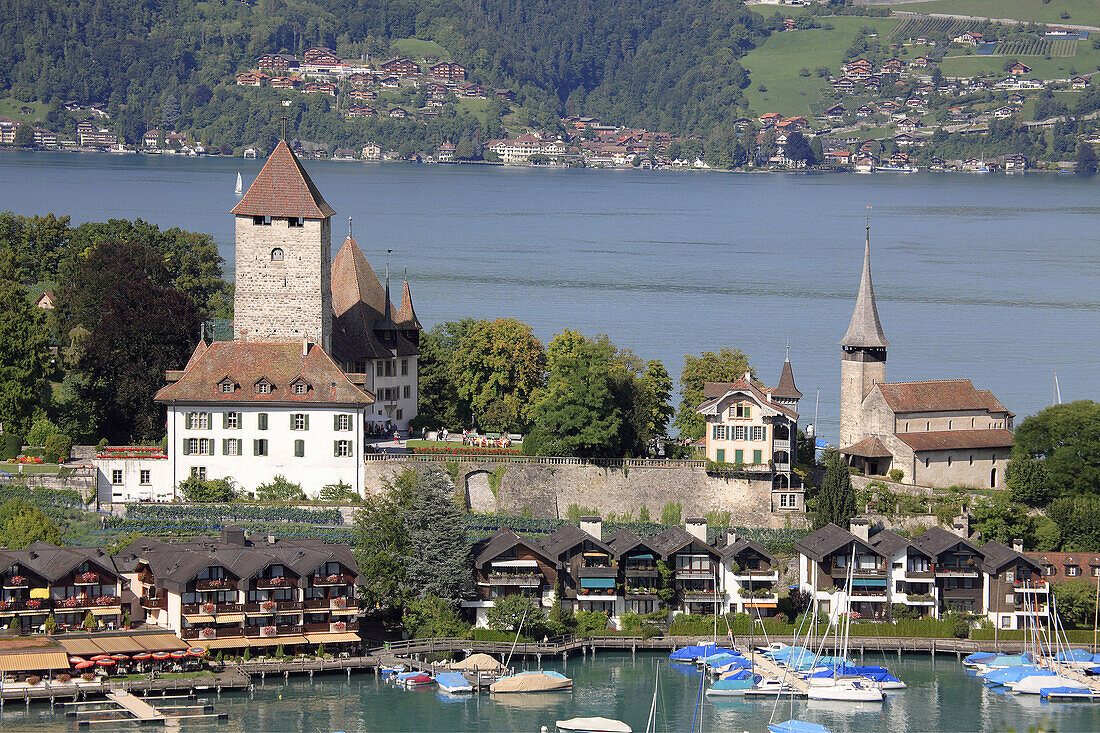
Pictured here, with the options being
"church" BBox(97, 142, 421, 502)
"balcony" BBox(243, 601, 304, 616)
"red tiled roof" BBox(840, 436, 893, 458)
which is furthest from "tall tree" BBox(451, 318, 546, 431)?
"balcony" BBox(243, 601, 304, 616)

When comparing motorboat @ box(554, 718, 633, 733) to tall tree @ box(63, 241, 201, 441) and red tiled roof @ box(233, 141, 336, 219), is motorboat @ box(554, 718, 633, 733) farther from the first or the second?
tall tree @ box(63, 241, 201, 441)

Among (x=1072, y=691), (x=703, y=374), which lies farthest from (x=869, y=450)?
(x=1072, y=691)

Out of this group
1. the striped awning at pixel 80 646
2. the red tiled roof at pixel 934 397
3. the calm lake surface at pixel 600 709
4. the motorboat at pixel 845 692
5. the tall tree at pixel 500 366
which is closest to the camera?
the calm lake surface at pixel 600 709

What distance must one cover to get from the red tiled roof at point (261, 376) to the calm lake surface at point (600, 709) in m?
14.8

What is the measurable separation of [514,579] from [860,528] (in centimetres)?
1330

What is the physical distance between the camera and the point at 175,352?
73.9 metres

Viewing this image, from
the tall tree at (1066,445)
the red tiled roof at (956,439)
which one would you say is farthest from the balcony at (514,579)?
the tall tree at (1066,445)

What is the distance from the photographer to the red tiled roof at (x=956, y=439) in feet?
232

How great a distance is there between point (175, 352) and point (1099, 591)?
37.9 metres

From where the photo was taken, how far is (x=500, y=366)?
75.4 metres

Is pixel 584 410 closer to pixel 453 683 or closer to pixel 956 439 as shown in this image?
pixel 956 439

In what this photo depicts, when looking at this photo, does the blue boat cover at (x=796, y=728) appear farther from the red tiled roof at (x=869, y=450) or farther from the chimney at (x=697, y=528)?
the red tiled roof at (x=869, y=450)

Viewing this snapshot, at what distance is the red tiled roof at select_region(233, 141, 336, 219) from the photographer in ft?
231

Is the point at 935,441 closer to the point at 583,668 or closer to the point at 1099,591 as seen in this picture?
the point at 1099,591
